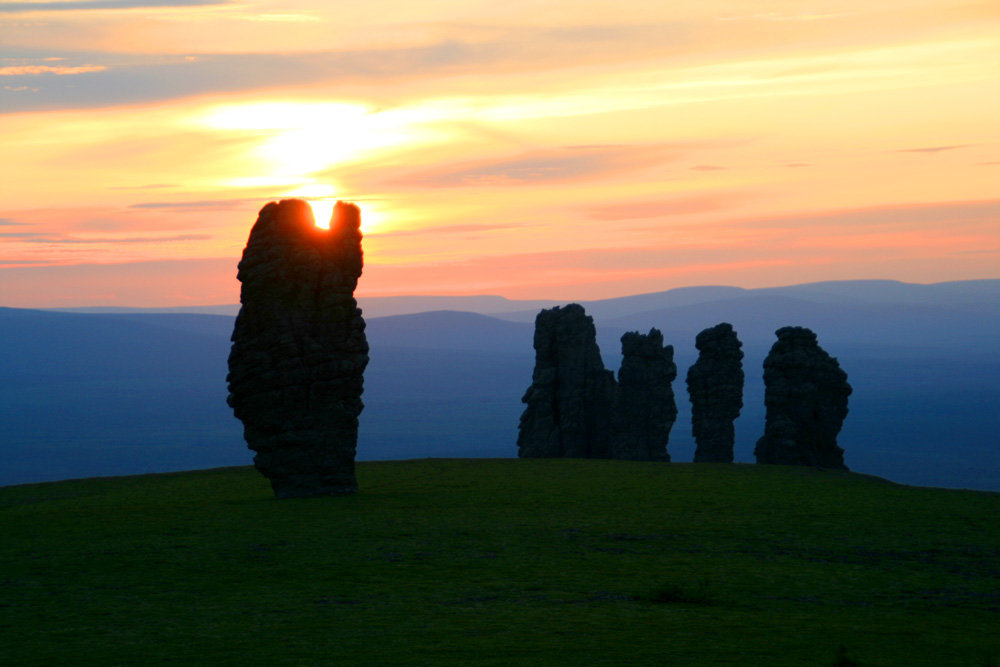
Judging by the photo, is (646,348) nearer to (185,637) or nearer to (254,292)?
(254,292)

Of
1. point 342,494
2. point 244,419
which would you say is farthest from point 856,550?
point 244,419

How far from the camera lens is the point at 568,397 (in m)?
95.4

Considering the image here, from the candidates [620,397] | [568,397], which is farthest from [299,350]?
[620,397]

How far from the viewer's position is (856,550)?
40656 millimetres

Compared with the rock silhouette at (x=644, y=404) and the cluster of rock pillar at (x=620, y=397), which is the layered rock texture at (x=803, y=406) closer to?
the cluster of rock pillar at (x=620, y=397)

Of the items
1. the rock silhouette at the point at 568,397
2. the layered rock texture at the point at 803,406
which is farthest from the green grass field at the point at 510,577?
the rock silhouette at the point at 568,397

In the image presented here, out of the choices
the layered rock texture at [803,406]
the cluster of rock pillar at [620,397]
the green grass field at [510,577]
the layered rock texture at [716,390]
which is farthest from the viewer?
the layered rock texture at [716,390]

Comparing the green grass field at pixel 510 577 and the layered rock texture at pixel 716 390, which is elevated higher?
the layered rock texture at pixel 716 390

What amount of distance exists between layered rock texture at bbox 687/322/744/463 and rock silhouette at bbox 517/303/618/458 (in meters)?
7.58

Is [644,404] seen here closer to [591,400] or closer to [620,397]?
[620,397]

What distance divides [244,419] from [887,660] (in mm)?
40929

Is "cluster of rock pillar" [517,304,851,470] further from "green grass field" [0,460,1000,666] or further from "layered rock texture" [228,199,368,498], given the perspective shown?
"layered rock texture" [228,199,368,498]

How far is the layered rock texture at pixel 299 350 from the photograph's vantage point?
192ft

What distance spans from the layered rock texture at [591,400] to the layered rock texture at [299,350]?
36880 mm
